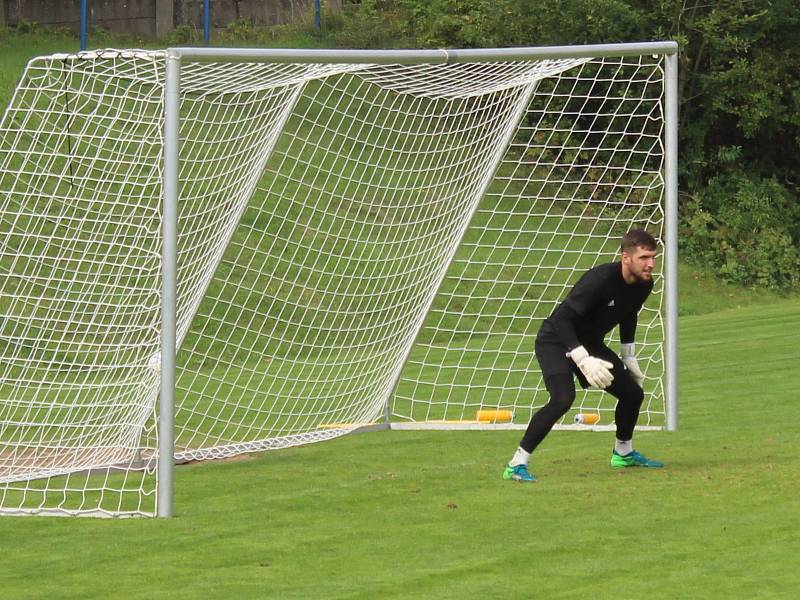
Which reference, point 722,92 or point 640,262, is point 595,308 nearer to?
point 640,262

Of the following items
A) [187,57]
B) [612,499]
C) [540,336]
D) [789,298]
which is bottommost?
[789,298]

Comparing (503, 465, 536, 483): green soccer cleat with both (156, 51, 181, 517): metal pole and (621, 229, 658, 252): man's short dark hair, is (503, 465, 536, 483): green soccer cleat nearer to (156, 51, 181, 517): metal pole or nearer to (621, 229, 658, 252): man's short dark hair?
(621, 229, 658, 252): man's short dark hair

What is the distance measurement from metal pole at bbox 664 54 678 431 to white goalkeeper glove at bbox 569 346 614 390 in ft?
8.84

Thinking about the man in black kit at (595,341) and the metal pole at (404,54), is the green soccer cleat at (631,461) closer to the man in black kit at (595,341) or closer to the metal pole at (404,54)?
the man in black kit at (595,341)

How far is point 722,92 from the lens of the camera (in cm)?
2591

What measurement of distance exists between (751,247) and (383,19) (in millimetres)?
9095

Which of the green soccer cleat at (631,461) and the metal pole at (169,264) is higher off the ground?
the metal pole at (169,264)

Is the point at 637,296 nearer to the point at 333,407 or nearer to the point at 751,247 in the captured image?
the point at 333,407

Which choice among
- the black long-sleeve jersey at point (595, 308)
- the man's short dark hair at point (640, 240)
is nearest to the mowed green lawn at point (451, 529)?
the black long-sleeve jersey at point (595, 308)

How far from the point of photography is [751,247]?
81.4 feet

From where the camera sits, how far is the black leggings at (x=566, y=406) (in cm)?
845

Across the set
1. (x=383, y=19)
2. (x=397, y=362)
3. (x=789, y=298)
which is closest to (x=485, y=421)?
(x=397, y=362)

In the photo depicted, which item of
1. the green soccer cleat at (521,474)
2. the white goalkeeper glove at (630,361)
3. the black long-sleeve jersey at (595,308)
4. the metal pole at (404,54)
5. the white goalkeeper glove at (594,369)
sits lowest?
the green soccer cleat at (521,474)

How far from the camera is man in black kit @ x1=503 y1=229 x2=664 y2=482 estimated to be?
834cm
